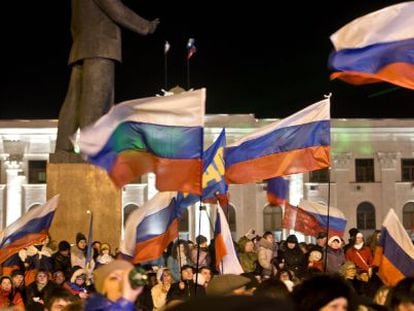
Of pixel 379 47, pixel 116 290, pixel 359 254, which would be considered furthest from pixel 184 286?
pixel 116 290

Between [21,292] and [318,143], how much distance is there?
3.79 meters

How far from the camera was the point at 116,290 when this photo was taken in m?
4.20

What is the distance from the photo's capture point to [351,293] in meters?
4.36

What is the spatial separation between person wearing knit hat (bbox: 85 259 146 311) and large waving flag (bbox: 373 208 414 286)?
16.4 ft

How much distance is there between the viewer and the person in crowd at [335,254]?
36.2ft

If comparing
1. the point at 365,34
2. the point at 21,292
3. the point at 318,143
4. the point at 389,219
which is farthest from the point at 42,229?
the point at 365,34

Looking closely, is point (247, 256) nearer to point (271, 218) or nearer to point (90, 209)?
point (90, 209)

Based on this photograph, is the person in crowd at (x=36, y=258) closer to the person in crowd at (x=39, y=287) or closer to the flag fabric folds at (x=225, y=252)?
the person in crowd at (x=39, y=287)

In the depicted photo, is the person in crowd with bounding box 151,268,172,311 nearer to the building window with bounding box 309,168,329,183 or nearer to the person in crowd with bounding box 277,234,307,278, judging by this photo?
the person in crowd with bounding box 277,234,307,278

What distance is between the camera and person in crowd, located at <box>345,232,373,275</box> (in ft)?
37.7

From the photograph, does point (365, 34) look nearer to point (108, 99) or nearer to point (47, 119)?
point (108, 99)

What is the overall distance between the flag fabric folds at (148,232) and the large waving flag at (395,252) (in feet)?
7.12

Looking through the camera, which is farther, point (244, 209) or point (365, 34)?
point (244, 209)

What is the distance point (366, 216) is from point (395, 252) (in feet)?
142
